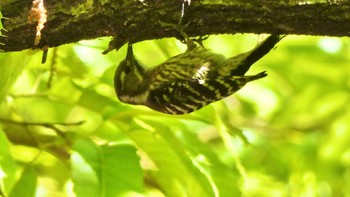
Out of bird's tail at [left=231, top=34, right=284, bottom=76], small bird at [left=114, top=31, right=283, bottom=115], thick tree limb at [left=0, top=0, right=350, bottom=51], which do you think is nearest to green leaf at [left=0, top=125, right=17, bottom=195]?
thick tree limb at [left=0, top=0, right=350, bottom=51]

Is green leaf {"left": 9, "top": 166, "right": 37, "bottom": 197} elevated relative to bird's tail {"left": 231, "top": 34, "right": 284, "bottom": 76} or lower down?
lower down

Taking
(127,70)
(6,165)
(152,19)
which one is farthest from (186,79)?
(6,165)

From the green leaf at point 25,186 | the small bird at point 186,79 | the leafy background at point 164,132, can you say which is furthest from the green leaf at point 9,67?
the small bird at point 186,79

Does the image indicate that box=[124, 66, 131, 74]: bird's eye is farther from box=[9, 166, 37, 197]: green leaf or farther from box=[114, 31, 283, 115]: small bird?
box=[9, 166, 37, 197]: green leaf

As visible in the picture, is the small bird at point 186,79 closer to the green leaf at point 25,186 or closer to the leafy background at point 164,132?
the leafy background at point 164,132

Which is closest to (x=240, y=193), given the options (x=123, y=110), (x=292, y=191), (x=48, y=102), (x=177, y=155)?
(x=177, y=155)

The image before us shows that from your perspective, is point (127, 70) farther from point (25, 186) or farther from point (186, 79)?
point (25, 186)
